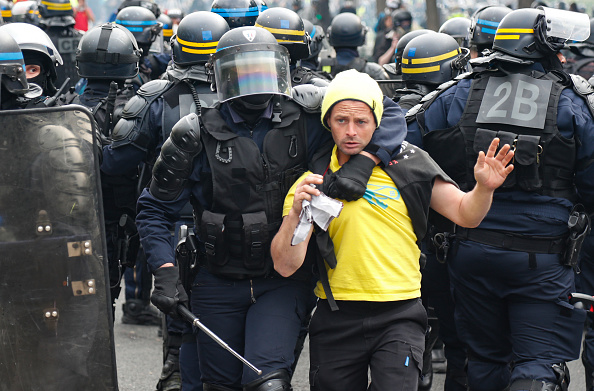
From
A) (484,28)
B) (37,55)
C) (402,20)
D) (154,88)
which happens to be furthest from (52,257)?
(402,20)

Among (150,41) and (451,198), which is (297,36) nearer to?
(150,41)

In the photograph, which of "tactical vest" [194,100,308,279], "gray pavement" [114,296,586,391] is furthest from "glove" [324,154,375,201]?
"gray pavement" [114,296,586,391]

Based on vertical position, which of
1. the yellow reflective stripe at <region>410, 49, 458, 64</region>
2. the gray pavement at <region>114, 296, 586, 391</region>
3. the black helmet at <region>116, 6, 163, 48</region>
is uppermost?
the yellow reflective stripe at <region>410, 49, 458, 64</region>

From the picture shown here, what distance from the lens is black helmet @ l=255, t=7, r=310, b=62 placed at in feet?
19.9

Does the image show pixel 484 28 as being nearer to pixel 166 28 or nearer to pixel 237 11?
pixel 237 11

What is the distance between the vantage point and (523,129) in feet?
13.2

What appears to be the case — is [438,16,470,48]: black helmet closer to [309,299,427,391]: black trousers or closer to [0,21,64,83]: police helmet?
[0,21,64,83]: police helmet

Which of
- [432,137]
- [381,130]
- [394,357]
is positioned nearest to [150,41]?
[432,137]

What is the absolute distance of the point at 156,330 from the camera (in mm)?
6797

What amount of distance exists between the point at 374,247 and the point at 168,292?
3.08 ft

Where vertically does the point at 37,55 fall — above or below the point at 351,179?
below

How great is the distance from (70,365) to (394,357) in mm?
1284

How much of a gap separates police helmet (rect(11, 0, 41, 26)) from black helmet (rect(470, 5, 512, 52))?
20.8 ft

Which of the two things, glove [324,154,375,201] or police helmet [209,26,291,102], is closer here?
glove [324,154,375,201]
